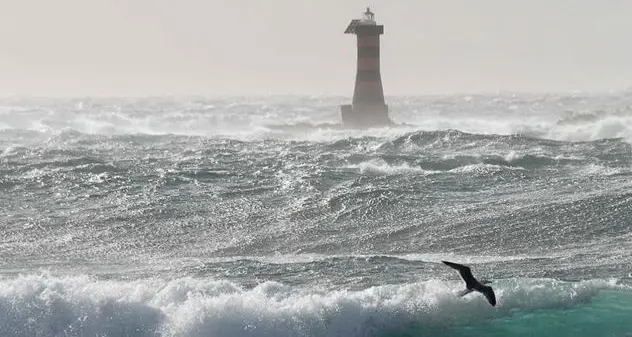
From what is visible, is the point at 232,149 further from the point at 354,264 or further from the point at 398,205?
the point at 354,264

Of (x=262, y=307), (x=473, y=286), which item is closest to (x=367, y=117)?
(x=262, y=307)

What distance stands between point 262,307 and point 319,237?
5544 millimetres

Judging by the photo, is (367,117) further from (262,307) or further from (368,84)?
(262,307)

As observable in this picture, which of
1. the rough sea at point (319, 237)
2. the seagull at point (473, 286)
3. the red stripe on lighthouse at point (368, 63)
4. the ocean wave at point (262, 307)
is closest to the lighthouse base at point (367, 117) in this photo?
the red stripe on lighthouse at point (368, 63)

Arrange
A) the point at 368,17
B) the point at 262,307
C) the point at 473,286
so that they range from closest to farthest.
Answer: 1. the point at 473,286
2. the point at 262,307
3. the point at 368,17

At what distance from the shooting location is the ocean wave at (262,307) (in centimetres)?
1302

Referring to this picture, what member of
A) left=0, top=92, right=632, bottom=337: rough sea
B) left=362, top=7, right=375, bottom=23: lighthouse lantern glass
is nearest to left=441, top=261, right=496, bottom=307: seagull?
left=0, top=92, right=632, bottom=337: rough sea

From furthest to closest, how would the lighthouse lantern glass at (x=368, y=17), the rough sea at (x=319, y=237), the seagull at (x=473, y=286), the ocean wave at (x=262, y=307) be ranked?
the lighthouse lantern glass at (x=368, y=17)
the rough sea at (x=319, y=237)
the ocean wave at (x=262, y=307)
the seagull at (x=473, y=286)

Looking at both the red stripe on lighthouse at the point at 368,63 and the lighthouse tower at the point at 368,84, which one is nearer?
the lighthouse tower at the point at 368,84

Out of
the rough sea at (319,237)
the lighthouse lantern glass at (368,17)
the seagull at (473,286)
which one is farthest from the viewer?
the lighthouse lantern glass at (368,17)

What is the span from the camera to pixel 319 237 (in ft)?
61.9

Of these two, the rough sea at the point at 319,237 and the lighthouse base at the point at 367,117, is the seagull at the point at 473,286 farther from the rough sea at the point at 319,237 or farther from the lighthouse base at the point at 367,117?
the lighthouse base at the point at 367,117

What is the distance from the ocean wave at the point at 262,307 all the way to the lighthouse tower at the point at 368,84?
30.7 m

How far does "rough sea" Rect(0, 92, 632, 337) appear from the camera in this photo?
43.5ft
